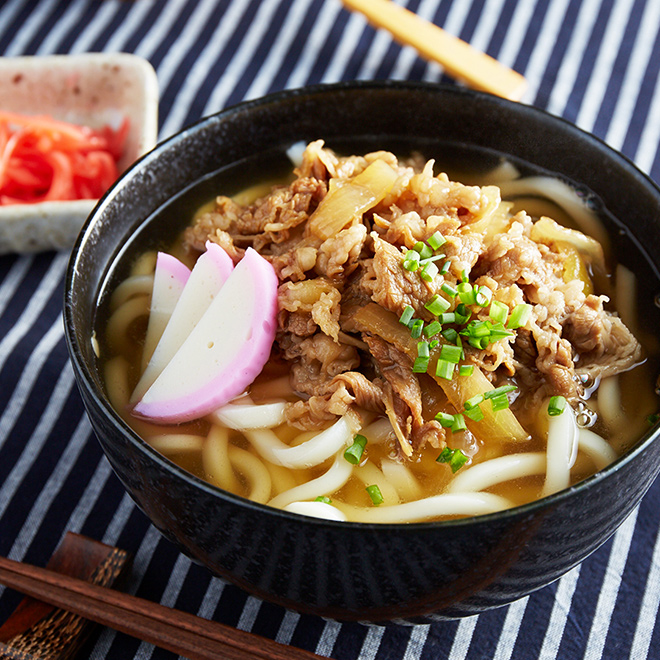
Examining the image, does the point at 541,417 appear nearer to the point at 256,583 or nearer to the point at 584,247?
the point at 584,247

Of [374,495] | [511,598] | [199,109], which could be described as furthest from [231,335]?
[199,109]

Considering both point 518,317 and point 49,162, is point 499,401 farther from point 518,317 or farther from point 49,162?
point 49,162

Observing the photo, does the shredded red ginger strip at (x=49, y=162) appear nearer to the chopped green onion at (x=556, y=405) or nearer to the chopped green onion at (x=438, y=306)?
the chopped green onion at (x=438, y=306)

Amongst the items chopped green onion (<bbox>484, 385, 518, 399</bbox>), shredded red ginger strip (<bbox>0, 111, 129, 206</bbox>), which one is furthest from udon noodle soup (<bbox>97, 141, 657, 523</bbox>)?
shredded red ginger strip (<bbox>0, 111, 129, 206</bbox>)

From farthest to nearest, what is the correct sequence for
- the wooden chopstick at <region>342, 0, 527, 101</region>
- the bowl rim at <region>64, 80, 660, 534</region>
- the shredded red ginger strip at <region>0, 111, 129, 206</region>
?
1. the wooden chopstick at <region>342, 0, 527, 101</region>
2. the shredded red ginger strip at <region>0, 111, 129, 206</region>
3. the bowl rim at <region>64, 80, 660, 534</region>

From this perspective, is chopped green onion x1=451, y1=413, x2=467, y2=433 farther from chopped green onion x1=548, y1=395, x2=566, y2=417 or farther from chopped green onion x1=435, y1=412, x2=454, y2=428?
chopped green onion x1=548, y1=395, x2=566, y2=417

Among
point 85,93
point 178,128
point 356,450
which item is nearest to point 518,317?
point 356,450
